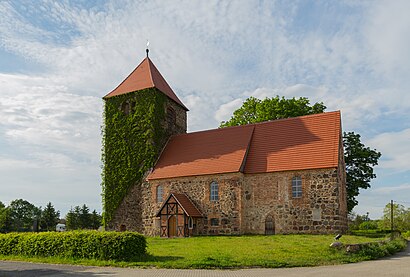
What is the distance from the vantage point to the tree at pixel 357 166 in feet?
110

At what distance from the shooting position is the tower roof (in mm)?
34753

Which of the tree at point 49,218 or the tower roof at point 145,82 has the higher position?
the tower roof at point 145,82

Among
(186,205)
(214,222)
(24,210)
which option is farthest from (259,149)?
(24,210)

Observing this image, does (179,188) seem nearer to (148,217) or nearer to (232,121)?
(148,217)

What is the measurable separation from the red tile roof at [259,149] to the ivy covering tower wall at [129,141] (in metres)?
1.53

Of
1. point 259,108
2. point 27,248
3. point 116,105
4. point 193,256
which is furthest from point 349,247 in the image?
point 116,105

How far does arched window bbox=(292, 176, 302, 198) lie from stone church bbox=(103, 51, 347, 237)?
0.06 m

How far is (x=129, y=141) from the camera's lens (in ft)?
112

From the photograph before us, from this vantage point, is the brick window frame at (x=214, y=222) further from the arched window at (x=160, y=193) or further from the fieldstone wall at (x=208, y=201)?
the arched window at (x=160, y=193)

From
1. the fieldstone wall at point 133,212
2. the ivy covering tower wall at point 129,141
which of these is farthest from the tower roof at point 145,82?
the fieldstone wall at point 133,212

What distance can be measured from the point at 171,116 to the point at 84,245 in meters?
20.3

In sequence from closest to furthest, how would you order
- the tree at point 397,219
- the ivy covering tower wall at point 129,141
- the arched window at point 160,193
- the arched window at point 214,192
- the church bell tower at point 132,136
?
the arched window at point 214,192 → the arched window at point 160,193 → the church bell tower at point 132,136 → the ivy covering tower wall at point 129,141 → the tree at point 397,219

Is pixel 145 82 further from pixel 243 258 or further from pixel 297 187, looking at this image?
pixel 243 258

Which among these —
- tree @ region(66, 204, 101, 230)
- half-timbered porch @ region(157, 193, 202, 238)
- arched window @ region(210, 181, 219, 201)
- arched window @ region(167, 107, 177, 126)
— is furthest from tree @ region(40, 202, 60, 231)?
arched window @ region(210, 181, 219, 201)
